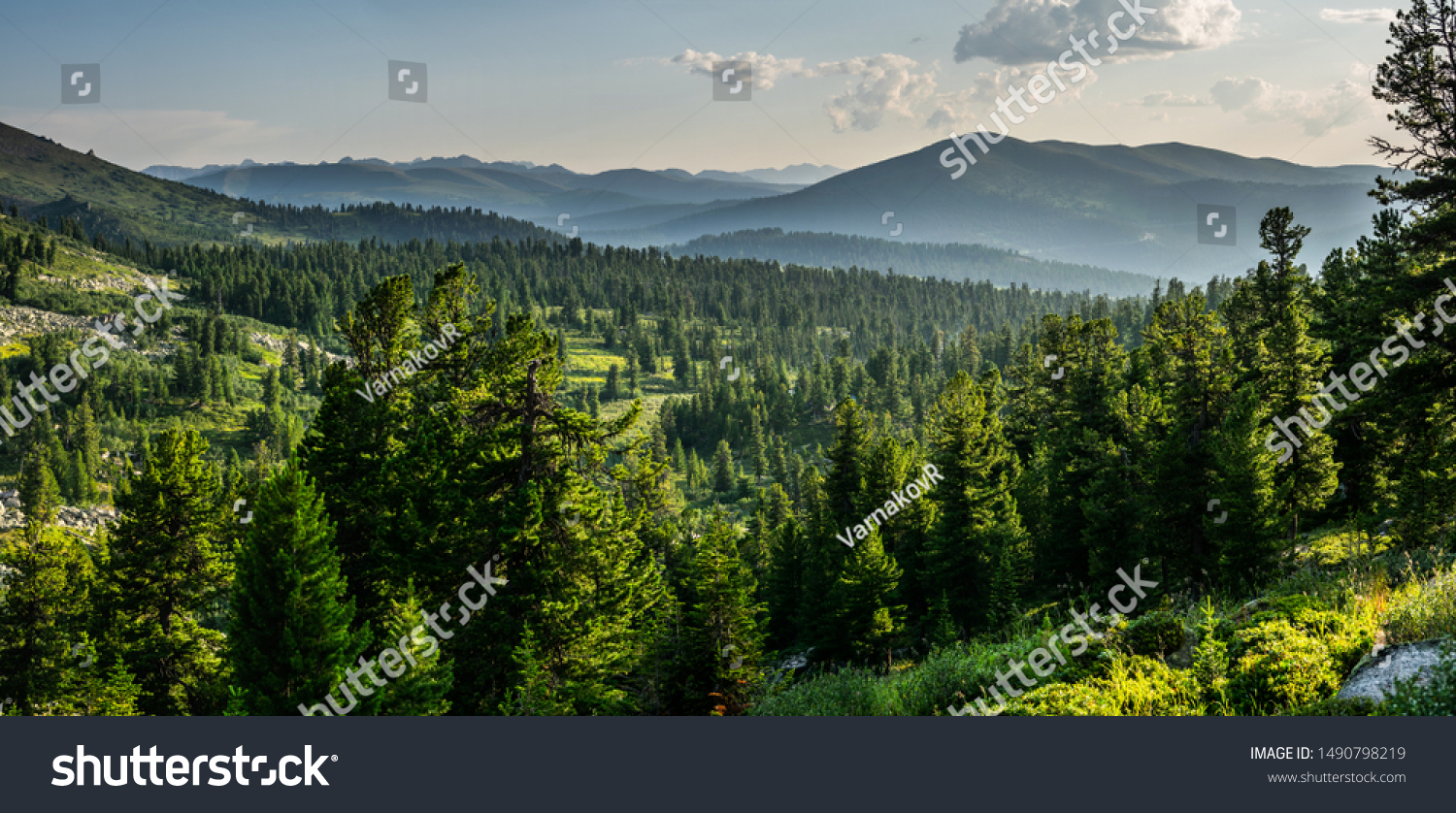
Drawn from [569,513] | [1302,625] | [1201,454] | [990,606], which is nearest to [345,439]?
[569,513]

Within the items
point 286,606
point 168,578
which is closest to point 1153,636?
point 286,606

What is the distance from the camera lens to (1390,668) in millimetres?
8727

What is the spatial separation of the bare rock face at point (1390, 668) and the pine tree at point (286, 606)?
1927cm

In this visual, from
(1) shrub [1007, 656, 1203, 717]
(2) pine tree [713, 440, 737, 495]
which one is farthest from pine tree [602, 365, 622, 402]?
(1) shrub [1007, 656, 1203, 717]

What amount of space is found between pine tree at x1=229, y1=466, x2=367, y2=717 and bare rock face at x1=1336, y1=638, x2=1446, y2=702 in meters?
19.3

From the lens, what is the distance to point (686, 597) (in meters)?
49.4

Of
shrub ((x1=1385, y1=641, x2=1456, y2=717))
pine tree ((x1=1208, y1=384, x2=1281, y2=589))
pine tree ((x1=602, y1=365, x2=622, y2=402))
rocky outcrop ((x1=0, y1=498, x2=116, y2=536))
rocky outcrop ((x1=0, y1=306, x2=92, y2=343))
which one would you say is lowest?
rocky outcrop ((x1=0, y1=498, x2=116, y2=536))

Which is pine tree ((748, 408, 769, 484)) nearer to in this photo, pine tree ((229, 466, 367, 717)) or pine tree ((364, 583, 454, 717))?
pine tree ((229, 466, 367, 717))

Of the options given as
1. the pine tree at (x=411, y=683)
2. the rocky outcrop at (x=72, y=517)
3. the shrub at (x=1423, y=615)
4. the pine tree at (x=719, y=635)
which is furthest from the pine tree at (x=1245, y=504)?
the rocky outcrop at (x=72, y=517)

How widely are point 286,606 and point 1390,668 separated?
20.7m

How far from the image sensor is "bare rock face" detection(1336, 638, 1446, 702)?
329 inches

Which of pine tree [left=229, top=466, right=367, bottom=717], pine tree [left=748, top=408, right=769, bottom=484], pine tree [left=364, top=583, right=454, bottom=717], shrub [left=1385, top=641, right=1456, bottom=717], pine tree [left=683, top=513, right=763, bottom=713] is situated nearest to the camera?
shrub [left=1385, top=641, right=1456, bottom=717]

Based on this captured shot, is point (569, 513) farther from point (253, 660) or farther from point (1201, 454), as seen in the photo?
point (1201, 454)

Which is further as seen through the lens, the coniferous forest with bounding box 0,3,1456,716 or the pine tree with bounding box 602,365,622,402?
the pine tree with bounding box 602,365,622,402
